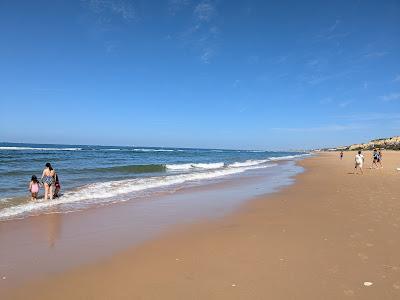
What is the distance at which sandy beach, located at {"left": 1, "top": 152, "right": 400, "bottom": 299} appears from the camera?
4.21 metres

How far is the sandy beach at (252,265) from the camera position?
166 inches

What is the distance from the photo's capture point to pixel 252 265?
507cm

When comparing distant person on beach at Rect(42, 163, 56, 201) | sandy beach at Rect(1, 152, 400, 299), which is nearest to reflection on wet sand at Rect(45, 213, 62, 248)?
sandy beach at Rect(1, 152, 400, 299)

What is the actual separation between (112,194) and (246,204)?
5.36 meters

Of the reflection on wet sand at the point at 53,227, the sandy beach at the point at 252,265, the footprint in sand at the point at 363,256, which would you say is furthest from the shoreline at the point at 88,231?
the footprint in sand at the point at 363,256

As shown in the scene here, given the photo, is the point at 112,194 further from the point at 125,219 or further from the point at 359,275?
the point at 359,275

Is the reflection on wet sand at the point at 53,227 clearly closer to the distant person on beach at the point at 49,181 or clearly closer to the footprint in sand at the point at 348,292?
the distant person on beach at the point at 49,181

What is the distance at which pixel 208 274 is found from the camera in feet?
15.6

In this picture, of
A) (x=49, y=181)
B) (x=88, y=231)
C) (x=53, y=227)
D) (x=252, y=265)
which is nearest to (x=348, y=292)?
(x=252, y=265)

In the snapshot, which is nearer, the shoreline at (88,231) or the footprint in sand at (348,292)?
the footprint in sand at (348,292)

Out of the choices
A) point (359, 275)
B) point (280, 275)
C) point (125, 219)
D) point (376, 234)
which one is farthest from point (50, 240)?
point (376, 234)

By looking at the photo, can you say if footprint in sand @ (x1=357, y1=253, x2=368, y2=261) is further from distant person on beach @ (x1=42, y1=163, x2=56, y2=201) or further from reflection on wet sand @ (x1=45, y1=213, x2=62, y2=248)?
distant person on beach @ (x1=42, y1=163, x2=56, y2=201)

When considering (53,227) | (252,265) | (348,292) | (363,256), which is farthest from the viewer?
(53,227)

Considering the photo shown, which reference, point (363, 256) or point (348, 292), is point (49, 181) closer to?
point (363, 256)
